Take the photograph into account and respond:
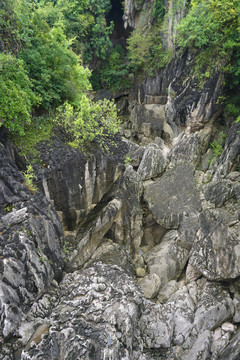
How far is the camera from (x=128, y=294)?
719cm

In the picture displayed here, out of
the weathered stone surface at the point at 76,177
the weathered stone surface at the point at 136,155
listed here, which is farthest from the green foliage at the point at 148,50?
the weathered stone surface at the point at 76,177

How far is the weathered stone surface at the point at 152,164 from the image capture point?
16.5 metres

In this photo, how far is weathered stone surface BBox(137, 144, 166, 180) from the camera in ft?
54.0

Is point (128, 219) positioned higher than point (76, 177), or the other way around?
point (76, 177)

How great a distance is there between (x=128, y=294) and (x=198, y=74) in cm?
1587

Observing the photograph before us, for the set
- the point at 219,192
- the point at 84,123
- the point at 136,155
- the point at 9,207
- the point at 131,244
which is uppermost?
the point at 84,123

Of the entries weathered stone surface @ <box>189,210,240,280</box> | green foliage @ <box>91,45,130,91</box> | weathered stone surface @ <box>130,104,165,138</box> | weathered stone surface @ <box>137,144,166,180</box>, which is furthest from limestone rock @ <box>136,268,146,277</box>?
green foliage @ <box>91,45,130,91</box>

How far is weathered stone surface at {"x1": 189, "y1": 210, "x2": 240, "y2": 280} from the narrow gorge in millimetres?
46

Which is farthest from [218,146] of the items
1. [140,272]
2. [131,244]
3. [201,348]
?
[201,348]

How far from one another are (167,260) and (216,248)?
2.95 meters

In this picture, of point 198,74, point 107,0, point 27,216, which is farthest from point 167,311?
point 107,0

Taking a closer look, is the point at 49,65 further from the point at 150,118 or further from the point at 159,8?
the point at 159,8

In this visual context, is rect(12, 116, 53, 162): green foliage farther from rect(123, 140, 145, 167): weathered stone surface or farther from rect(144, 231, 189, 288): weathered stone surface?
rect(123, 140, 145, 167): weathered stone surface

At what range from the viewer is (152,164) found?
16516mm
